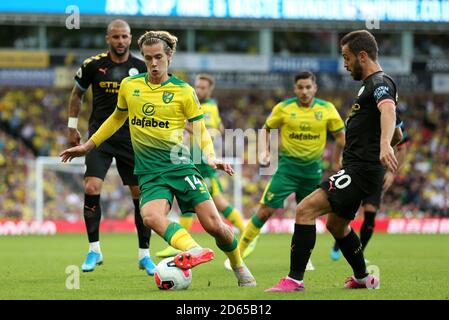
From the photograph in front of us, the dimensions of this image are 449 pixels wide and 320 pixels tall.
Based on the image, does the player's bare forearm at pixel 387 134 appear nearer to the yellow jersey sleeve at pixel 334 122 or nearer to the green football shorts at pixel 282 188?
the yellow jersey sleeve at pixel 334 122

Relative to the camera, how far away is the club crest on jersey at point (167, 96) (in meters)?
8.23

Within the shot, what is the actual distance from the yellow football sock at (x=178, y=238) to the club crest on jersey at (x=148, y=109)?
106 cm

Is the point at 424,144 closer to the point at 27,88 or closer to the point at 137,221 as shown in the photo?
the point at 27,88

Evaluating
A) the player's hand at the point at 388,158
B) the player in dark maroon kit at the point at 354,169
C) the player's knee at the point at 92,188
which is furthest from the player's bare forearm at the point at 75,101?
the player's hand at the point at 388,158

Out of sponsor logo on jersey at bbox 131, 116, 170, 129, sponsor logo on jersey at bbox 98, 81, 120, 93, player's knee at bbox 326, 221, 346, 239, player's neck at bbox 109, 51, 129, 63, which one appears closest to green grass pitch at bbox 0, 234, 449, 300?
player's knee at bbox 326, 221, 346, 239

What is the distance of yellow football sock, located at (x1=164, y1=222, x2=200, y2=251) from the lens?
769cm

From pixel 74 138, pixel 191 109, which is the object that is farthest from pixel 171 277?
pixel 74 138

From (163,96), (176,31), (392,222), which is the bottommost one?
(392,222)

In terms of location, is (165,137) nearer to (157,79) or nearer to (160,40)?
(157,79)

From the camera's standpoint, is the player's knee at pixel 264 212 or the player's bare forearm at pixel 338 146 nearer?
the player's knee at pixel 264 212

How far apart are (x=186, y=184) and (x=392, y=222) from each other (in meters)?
17.4

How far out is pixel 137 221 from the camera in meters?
10.7
